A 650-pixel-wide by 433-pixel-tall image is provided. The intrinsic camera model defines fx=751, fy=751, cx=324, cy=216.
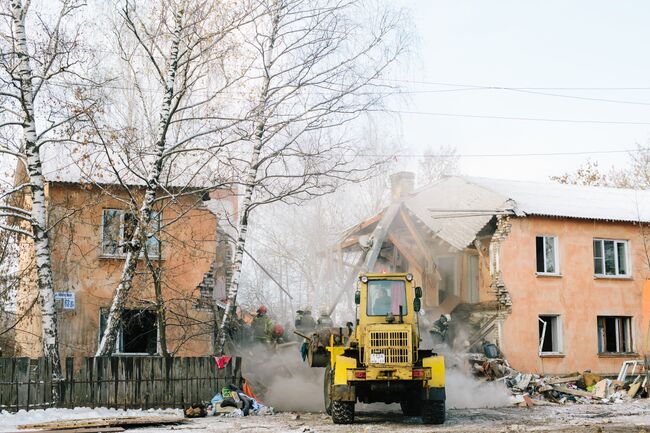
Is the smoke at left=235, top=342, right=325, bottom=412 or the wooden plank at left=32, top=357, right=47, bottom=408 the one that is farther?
the smoke at left=235, top=342, right=325, bottom=412

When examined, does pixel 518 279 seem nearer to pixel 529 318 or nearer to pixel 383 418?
pixel 529 318

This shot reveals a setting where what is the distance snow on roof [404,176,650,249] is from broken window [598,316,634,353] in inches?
150

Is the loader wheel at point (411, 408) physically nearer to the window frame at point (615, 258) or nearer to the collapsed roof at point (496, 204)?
the collapsed roof at point (496, 204)

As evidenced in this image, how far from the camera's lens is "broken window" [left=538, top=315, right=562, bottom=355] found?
2678cm

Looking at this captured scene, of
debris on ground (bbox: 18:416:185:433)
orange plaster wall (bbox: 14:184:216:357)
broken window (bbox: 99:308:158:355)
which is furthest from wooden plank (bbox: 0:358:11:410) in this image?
broken window (bbox: 99:308:158:355)

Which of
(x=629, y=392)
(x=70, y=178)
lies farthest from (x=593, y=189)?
(x=70, y=178)

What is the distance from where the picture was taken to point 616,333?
2825 cm

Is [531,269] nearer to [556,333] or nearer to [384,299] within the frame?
[556,333]

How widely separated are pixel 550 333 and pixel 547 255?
9.25 feet

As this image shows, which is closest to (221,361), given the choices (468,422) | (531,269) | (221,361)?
(221,361)

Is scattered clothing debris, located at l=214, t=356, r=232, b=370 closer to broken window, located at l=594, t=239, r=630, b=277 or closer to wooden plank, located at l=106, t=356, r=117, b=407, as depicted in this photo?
wooden plank, located at l=106, t=356, r=117, b=407

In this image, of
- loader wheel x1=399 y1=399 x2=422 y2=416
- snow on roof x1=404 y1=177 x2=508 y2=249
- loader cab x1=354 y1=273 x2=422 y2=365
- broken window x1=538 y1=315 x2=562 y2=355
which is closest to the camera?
loader cab x1=354 y1=273 x2=422 y2=365

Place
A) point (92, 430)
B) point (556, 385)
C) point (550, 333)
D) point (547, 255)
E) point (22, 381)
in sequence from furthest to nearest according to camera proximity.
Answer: point (547, 255) → point (550, 333) → point (556, 385) → point (22, 381) → point (92, 430)

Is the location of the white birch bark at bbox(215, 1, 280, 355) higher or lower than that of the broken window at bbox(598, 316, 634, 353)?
higher
